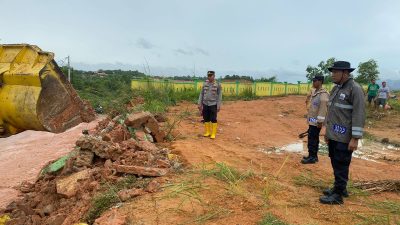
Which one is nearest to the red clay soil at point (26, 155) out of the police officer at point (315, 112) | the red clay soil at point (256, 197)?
the red clay soil at point (256, 197)

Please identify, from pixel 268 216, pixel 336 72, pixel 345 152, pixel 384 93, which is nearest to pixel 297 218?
pixel 268 216

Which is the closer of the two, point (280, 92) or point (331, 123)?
point (331, 123)

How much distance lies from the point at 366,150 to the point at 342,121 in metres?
4.94

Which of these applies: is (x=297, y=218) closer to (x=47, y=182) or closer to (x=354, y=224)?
(x=354, y=224)

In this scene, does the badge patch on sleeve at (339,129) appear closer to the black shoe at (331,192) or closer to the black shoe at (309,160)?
the black shoe at (331,192)

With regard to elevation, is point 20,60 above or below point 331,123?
above

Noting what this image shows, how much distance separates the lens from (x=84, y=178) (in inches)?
212

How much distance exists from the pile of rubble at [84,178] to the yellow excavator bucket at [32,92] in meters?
1.20

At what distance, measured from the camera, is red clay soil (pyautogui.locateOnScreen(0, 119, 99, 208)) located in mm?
6867

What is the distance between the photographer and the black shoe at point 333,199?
459 cm

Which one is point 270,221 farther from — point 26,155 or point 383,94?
point 383,94

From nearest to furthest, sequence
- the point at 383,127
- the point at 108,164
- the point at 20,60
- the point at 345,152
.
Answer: the point at 20,60 < the point at 345,152 < the point at 108,164 < the point at 383,127

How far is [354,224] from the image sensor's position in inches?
158

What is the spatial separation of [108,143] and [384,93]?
1411 cm
